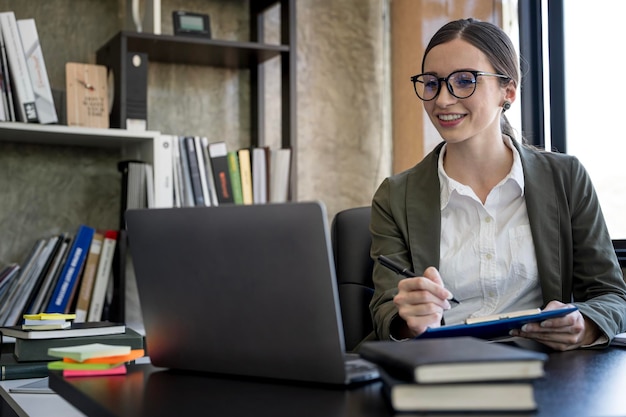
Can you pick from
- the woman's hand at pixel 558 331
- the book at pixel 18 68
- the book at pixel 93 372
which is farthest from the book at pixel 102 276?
the woman's hand at pixel 558 331

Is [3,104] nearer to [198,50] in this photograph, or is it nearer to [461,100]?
[198,50]

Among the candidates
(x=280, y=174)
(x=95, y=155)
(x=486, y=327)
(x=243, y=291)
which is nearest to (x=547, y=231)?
(x=486, y=327)

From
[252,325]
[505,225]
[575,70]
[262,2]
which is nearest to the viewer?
[252,325]

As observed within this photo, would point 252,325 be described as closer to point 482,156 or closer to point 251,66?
point 482,156

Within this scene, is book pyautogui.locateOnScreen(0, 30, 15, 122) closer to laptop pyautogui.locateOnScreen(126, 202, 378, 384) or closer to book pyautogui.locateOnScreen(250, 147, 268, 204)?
book pyautogui.locateOnScreen(250, 147, 268, 204)

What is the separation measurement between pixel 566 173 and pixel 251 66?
173 centimetres

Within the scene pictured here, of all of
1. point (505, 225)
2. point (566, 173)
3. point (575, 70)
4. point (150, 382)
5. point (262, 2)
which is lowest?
point (150, 382)

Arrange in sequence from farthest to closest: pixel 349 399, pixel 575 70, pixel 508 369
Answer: pixel 575 70 → pixel 349 399 → pixel 508 369

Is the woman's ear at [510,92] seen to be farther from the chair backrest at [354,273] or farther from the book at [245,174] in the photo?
the book at [245,174]

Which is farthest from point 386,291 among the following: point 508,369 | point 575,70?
point 575,70

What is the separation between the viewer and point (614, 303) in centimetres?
141

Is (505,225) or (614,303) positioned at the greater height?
(505,225)

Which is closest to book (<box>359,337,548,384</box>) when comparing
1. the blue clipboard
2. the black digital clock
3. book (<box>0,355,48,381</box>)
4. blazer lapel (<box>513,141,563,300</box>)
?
the blue clipboard

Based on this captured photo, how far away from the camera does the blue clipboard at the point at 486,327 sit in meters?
1.02
